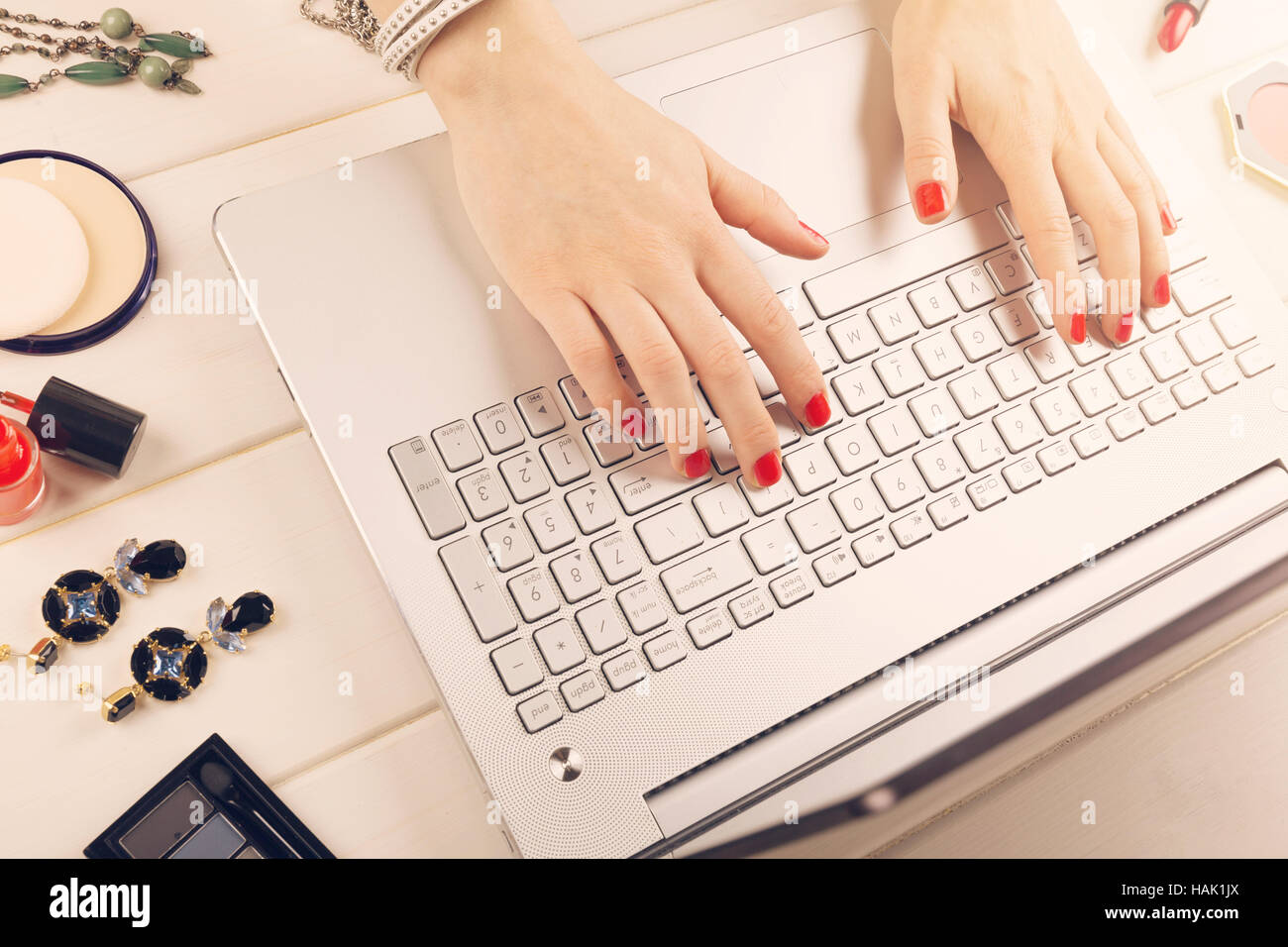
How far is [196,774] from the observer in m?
0.41

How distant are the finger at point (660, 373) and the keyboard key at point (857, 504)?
0.24ft

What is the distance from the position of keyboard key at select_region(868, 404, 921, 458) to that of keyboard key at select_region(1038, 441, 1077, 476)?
74 mm

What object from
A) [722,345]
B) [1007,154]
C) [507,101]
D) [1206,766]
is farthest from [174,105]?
[1206,766]

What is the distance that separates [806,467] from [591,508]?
0.12 m

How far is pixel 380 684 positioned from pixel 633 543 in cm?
16

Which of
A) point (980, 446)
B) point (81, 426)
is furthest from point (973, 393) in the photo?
point (81, 426)

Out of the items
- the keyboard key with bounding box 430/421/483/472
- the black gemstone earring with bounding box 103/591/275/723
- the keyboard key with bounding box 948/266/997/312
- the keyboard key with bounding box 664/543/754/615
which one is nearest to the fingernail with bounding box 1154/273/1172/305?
the keyboard key with bounding box 948/266/997/312

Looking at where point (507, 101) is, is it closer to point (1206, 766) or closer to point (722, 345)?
point (722, 345)

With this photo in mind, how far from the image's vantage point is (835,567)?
41 cm

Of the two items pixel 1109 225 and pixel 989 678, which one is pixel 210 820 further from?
pixel 1109 225

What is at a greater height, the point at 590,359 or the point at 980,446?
the point at 590,359

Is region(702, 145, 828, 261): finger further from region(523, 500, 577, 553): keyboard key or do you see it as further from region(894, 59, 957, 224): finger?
region(523, 500, 577, 553): keyboard key

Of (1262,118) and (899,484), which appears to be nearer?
(899,484)
